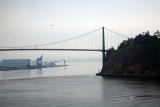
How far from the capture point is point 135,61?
105ft

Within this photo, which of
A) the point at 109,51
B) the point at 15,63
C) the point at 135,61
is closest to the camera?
the point at 135,61

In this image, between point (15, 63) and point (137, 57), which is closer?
point (137, 57)

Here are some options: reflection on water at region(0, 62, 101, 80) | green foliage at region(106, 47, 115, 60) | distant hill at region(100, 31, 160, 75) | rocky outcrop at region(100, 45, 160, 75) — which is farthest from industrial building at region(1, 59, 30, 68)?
rocky outcrop at region(100, 45, 160, 75)

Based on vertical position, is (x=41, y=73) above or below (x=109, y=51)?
below

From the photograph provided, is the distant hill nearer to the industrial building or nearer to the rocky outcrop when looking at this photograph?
the rocky outcrop

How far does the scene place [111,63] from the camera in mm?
34281

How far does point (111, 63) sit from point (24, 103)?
21794 millimetres

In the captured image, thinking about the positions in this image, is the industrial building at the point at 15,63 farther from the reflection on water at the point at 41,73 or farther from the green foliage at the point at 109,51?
the green foliage at the point at 109,51

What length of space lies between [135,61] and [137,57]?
61 cm

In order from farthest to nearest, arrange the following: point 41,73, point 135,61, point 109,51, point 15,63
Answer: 1. point 15,63
2. point 41,73
3. point 109,51
4. point 135,61

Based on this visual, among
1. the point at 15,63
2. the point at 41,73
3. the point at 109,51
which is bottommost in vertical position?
the point at 41,73

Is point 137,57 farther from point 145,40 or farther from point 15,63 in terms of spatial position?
point 15,63

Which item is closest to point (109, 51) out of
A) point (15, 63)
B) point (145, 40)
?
point (145, 40)

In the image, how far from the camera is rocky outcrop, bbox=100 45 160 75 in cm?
3057
